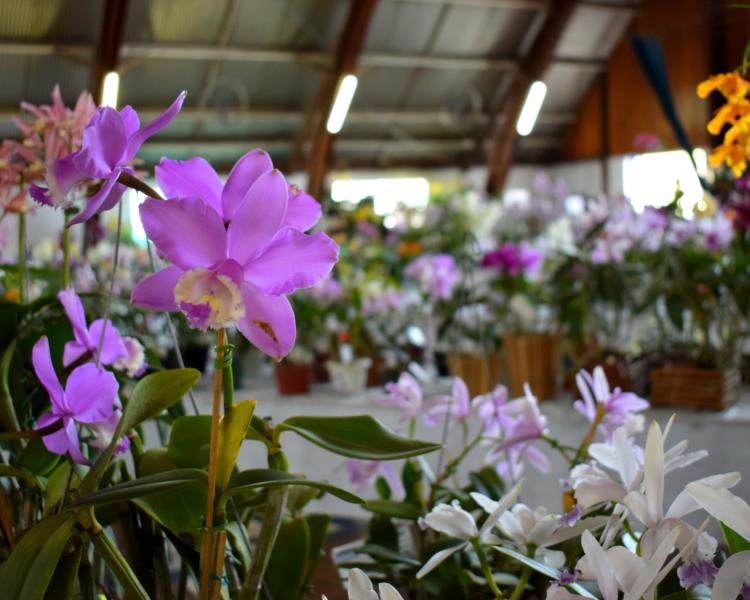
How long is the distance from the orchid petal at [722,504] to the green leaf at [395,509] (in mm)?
496

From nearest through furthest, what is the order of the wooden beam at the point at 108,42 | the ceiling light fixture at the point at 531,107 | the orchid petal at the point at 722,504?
1. the orchid petal at the point at 722,504
2. the wooden beam at the point at 108,42
3. the ceiling light fixture at the point at 531,107

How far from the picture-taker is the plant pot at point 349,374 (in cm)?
289

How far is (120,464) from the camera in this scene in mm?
817

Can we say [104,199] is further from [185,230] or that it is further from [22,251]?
[22,251]

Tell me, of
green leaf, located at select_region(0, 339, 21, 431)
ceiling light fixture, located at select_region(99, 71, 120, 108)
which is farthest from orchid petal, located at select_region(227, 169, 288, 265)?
ceiling light fixture, located at select_region(99, 71, 120, 108)

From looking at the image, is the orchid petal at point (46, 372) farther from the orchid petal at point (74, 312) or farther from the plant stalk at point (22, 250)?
the plant stalk at point (22, 250)

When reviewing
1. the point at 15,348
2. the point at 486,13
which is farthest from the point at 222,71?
the point at 15,348

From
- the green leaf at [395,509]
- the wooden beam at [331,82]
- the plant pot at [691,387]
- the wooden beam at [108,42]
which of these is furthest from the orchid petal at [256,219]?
the wooden beam at [331,82]

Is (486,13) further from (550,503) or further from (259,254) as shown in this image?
(259,254)

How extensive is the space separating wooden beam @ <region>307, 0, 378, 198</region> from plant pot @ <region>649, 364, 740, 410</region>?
652 centimetres

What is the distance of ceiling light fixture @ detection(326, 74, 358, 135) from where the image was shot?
928 centimetres

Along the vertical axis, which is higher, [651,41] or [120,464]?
[651,41]

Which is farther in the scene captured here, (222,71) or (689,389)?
(222,71)

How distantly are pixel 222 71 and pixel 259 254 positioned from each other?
364 inches
